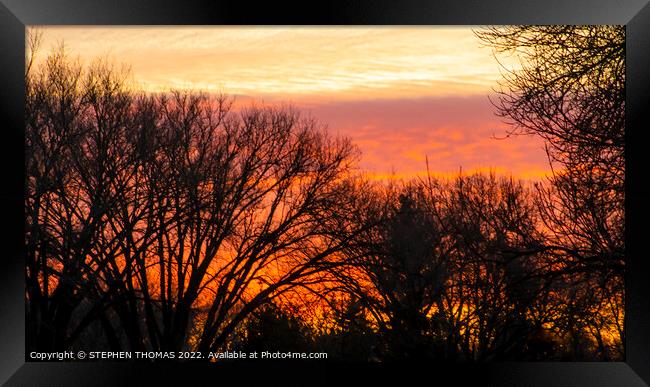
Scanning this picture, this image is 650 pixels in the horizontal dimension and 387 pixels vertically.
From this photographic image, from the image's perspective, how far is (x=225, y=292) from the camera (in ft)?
32.8

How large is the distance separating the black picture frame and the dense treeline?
3.26 m

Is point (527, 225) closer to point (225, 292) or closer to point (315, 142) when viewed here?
point (315, 142)

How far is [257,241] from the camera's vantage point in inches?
381

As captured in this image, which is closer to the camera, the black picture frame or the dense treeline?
the black picture frame

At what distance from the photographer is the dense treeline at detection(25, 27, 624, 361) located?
923 cm

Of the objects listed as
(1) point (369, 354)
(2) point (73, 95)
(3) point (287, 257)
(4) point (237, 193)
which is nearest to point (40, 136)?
(2) point (73, 95)

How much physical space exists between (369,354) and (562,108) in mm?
4160

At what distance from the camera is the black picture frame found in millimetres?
5328
